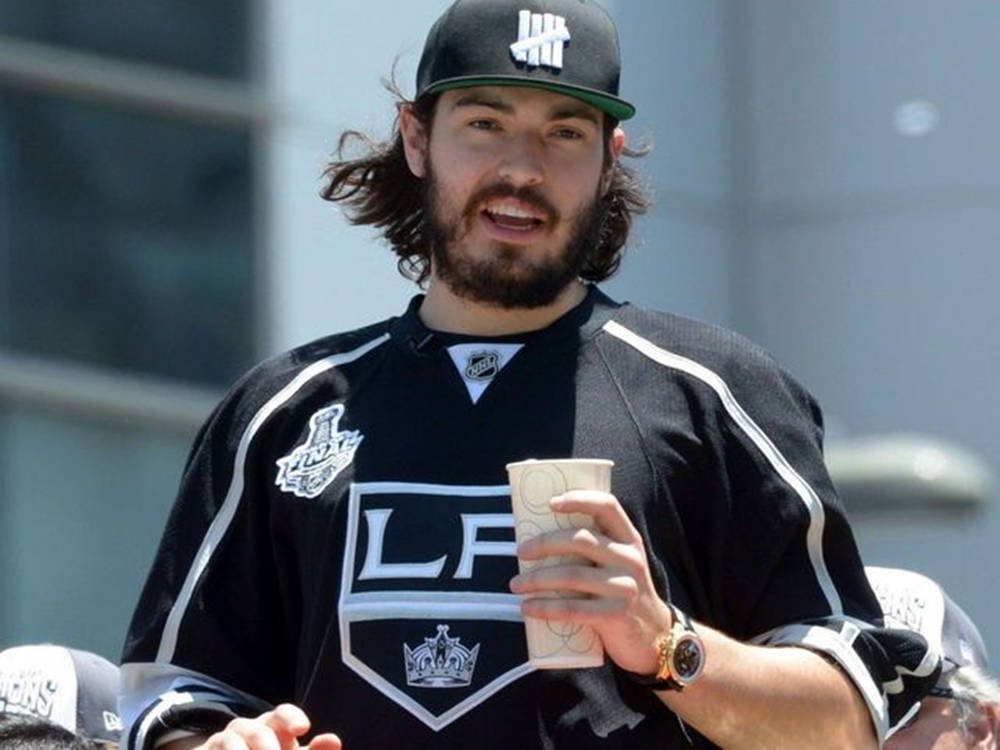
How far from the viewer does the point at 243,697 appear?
4.97m

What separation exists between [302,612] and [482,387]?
0.42 meters

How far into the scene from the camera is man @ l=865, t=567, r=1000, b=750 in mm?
6004

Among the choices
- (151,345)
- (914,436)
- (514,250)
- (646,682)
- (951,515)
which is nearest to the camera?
(646,682)

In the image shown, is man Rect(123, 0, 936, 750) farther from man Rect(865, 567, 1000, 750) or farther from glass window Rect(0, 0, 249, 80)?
glass window Rect(0, 0, 249, 80)

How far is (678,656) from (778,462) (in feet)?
1.39

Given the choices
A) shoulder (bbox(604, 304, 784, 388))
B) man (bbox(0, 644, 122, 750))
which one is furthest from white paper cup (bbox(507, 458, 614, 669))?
man (bbox(0, 644, 122, 750))

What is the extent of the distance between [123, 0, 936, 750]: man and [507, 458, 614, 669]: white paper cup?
0.36ft

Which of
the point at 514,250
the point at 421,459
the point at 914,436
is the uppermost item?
the point at 514,250

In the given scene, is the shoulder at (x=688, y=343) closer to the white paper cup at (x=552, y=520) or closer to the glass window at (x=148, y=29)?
the white paper cup at (x=552, y=520)

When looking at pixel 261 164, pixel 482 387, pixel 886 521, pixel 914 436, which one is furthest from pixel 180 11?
pixel 482 387

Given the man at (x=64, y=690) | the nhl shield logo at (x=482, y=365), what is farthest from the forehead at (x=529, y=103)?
the man at (x=64, y=690)

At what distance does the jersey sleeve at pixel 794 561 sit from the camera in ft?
15.7

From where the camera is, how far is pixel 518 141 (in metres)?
4.91

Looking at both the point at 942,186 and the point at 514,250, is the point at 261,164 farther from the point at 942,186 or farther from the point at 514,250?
the point at 514,250
